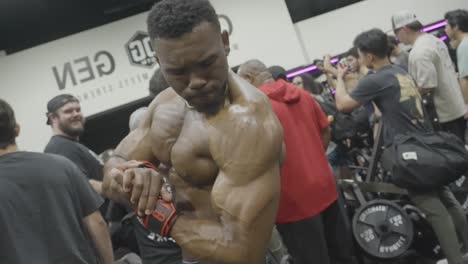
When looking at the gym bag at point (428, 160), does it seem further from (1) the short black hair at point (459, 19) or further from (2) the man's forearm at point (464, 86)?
(1) the short black hair at point (459, 19)

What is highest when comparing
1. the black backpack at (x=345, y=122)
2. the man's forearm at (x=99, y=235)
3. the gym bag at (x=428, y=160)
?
the man's forearm at (x=99, y=235)

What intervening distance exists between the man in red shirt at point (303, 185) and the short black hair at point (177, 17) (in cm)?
131

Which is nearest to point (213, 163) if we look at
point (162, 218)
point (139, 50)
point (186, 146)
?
point (186, 146)

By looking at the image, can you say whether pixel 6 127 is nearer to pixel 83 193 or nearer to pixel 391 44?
pixel 83 193

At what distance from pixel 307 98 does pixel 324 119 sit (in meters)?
0.17

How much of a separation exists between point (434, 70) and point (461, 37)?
46 centimetres

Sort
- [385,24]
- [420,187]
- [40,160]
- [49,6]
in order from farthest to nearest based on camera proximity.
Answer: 1. [385,24]
2. [49,6]
3. [420,187]
4. [40,160]

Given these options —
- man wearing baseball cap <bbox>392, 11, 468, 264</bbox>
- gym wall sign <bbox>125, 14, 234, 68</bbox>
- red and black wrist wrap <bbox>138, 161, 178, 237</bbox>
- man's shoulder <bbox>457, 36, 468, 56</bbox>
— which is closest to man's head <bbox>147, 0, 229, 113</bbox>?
red and black wrist wrap <bbox>138, 161, 178, 237</bbox>

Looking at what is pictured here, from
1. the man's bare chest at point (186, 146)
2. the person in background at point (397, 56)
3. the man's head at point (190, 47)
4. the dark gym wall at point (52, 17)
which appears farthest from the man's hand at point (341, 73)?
the dark gym wall at point (52, 17)

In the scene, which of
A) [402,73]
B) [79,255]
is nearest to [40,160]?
[79,255]

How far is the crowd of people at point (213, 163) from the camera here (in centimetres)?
126

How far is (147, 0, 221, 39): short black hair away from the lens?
1251 mm

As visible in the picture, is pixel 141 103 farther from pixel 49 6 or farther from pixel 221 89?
pixel 221 89

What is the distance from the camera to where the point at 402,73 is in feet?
9.41
